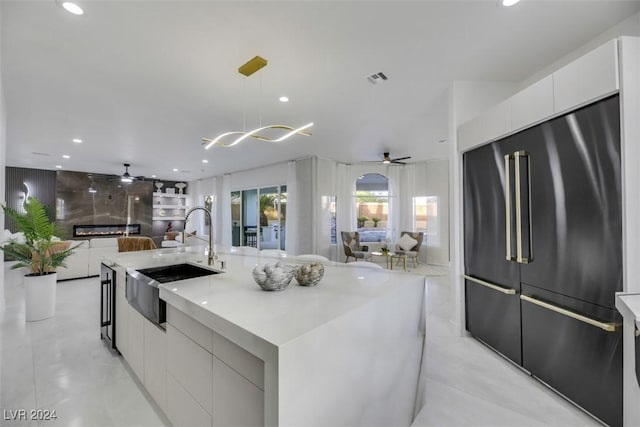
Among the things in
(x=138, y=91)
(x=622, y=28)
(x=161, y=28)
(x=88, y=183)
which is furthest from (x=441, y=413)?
(x=88, y=183)

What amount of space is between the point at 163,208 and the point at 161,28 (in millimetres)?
10039

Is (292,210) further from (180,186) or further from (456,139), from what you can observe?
(180,186)

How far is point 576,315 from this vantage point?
181 cm

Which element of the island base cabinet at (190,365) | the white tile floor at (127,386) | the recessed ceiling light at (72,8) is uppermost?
the recessed ceiling light at (72,8)

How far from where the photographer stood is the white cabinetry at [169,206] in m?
10.5

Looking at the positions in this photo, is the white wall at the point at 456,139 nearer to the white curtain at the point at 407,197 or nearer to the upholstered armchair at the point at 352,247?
the upholstered armchair at the point at 352,247

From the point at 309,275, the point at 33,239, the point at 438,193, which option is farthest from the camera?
the point at 438,193

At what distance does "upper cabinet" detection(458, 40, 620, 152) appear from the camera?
1.66 meters

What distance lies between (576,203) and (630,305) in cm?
84

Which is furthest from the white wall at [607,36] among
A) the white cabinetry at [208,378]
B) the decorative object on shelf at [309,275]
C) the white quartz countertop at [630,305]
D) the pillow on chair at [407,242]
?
the pillow on chair at [407,242]

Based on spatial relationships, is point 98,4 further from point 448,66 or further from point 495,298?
point 495,298

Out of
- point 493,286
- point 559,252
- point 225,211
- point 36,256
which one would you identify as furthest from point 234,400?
point 225,211

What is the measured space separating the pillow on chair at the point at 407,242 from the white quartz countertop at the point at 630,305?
219 inches

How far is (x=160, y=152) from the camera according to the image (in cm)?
610
